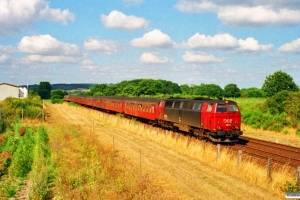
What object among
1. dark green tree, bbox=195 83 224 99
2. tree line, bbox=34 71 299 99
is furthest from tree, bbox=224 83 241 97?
dark green tree, bbox=195 83 224 99

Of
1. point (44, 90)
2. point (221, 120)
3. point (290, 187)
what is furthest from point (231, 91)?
point (290, 187)

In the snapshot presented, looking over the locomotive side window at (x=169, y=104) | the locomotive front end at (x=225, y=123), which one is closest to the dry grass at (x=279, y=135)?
the locomotive front end at (x=225, y=123)

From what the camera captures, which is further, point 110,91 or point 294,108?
point 110,91

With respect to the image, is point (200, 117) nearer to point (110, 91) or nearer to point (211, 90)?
point (110, 91)

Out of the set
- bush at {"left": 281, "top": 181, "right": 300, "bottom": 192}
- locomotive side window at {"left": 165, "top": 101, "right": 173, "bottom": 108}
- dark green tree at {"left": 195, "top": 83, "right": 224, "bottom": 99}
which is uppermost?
dark green tree at {"left": 195, "top": 83, "right": 224, "bottom": 99}

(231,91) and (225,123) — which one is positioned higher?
(231,91)

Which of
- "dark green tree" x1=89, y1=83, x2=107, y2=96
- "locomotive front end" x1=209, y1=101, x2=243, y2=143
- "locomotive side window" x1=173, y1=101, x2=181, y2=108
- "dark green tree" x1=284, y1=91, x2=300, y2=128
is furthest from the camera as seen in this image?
"dark green tree" x1=89, y1=83, x2=107, y2=96

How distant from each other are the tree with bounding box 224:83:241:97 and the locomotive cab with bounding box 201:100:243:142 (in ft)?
429

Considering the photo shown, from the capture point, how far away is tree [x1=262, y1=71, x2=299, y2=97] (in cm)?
10362

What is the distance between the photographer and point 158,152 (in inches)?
854

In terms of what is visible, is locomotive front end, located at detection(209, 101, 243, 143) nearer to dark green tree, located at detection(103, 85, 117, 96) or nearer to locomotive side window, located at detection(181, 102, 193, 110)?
locomotive side window, located at detection(181, 102, 193, 110)

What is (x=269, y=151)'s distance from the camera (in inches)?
851

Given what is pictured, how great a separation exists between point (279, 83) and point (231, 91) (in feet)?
158

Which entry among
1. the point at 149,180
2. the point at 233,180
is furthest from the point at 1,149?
the point at 233,180
